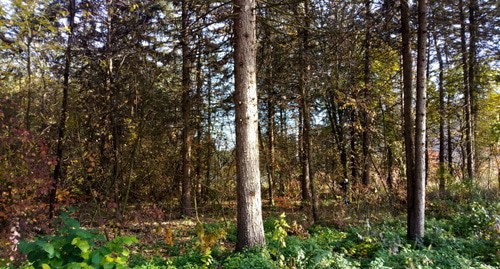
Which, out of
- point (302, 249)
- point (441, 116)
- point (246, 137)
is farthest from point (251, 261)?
point (441, 116)

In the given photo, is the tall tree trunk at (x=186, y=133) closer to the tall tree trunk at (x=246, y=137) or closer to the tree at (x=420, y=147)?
the tall tree trunk at (x=246, y=137)

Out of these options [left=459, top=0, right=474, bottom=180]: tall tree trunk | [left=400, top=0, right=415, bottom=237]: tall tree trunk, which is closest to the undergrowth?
[left=400, top=0, right=415, bottom=237]: tall tree trunk

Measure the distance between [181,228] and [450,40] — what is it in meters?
12.5

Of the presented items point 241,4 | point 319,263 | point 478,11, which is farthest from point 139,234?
point 478,11

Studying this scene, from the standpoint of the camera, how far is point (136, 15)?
29.5 ft

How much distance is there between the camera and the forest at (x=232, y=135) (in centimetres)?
598

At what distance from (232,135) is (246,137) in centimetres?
579

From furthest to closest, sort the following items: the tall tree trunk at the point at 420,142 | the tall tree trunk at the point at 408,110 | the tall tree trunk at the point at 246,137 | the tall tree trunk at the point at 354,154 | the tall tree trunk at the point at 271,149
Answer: the tall tree trunk at the point at 271,149, the tall tree trunk at the point at 354,154, the tall tree trunk at the point at 408,110, the tall tree trunk at the point at 420,142, the tall tree trunk at the point at 246,137

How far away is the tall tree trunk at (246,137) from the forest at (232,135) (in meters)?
0.03

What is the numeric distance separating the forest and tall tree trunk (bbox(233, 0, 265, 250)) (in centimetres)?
3

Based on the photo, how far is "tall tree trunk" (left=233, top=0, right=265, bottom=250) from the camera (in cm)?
593

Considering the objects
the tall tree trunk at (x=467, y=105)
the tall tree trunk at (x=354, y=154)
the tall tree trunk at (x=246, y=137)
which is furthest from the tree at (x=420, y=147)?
the tall tree trunk at (x=467, y=105)

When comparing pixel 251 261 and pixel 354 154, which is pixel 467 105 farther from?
pixel 251 261

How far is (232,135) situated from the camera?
1176 centimetres
